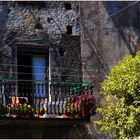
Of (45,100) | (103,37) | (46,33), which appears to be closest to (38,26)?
(46,33)

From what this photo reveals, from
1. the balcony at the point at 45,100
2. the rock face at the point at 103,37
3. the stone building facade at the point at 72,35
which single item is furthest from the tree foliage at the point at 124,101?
the rock face at the point at 103,37

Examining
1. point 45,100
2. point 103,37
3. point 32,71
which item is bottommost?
point 45,100

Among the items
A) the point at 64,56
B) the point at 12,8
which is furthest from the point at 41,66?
the point at 12,8

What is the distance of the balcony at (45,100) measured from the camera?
55.4 feet

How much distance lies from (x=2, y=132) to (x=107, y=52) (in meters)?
4.41

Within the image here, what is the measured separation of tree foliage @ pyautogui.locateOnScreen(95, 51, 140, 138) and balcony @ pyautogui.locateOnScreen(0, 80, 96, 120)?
110 cm

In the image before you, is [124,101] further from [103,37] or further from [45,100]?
[103,37]

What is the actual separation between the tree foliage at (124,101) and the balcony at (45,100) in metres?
1.10

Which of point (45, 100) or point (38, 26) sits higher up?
point (38, 26)

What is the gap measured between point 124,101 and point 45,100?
2815 millimetres

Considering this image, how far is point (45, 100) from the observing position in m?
17.8

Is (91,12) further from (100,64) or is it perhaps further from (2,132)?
(2,132)

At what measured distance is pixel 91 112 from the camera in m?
17.6

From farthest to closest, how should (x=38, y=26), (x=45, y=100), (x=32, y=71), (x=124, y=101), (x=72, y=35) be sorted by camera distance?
(x=72, y=35), (x=38, y=26), (x=32, y=71), (x=45, y=100), (x=124, y=101)
